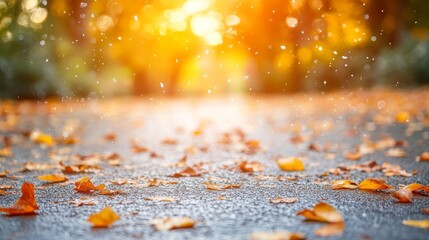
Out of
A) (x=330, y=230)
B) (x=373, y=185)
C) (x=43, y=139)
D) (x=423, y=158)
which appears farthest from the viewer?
(x=43, y=139)

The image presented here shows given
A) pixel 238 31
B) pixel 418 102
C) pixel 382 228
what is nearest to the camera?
pixel 382 228

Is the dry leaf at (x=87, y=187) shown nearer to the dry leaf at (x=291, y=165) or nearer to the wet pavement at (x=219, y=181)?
the wet pavement at (x=219, y=181)

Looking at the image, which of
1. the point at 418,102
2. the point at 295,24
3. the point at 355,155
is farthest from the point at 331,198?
the point at 295,24

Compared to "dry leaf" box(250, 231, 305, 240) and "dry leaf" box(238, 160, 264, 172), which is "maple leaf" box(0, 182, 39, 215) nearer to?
"dry leaf" box(250, 231, 305, 240)

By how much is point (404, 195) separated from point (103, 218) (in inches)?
59.1

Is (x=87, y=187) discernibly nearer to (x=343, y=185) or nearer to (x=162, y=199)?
(x=162, y=199)

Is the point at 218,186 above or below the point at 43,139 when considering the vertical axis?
below

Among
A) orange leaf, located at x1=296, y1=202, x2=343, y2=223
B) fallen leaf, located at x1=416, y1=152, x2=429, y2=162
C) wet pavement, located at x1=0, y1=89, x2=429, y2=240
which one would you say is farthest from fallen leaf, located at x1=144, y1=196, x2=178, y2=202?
fallen leaf, located at x1=416, y1=152, x2=429, y2=162

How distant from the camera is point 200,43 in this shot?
102 ft

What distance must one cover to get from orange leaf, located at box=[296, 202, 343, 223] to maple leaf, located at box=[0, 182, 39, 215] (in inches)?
50.7

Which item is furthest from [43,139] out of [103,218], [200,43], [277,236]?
[200,43]

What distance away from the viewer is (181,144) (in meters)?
6.22

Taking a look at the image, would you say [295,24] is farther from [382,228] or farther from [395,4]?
[382,228]

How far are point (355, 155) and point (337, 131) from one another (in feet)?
8.95
